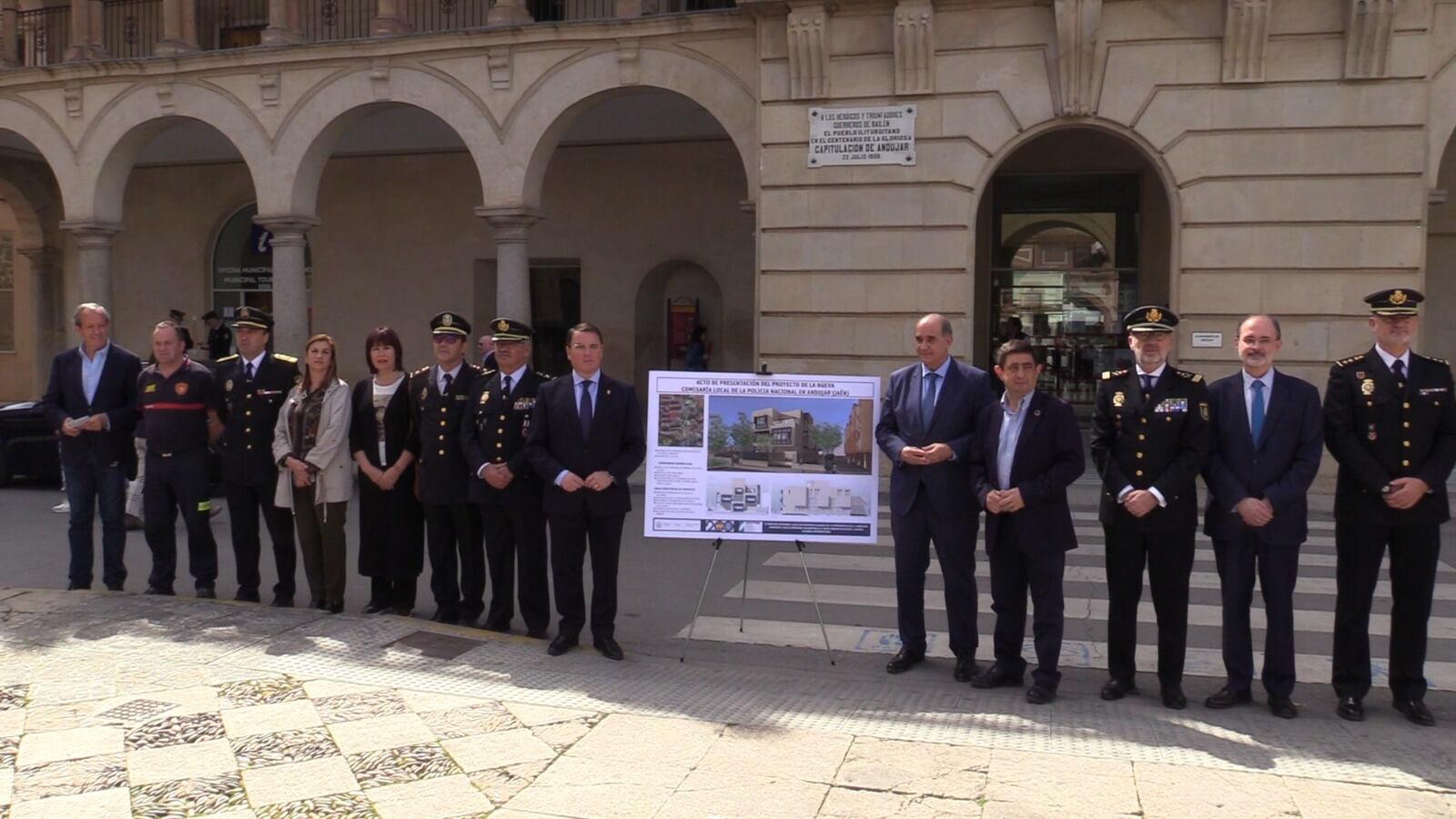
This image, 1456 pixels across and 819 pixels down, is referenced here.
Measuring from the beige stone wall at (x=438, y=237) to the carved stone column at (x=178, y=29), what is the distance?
4936 millimetres

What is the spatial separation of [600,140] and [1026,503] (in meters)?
15.9

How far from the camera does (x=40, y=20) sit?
766 inches

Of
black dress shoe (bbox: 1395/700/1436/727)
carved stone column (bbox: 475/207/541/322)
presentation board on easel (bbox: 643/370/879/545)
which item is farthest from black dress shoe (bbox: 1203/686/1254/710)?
carved stone column (bbox: 475/207/541/322)

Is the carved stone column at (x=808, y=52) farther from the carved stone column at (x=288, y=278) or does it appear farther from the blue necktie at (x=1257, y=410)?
the blue necktie at (x=1257, y=410)

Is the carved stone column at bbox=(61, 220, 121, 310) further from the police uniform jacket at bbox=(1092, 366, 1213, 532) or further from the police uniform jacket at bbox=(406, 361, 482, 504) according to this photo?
the police uniform jacket at bbox=(1092, 366, 1213, 532)

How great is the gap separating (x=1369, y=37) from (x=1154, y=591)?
936cm

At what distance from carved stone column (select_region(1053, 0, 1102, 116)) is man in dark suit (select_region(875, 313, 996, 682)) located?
25.6 feet

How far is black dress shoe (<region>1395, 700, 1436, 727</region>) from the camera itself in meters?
5.76

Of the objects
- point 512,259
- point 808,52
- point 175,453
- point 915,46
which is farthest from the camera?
point 512,259

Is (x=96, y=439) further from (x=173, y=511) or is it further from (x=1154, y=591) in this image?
(x=1154, y=591)

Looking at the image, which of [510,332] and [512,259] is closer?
[510,332]

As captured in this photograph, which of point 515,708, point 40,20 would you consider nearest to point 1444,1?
point 515,708

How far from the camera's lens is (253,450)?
7.84 m

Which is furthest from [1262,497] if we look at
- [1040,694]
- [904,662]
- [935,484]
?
[904,662]
